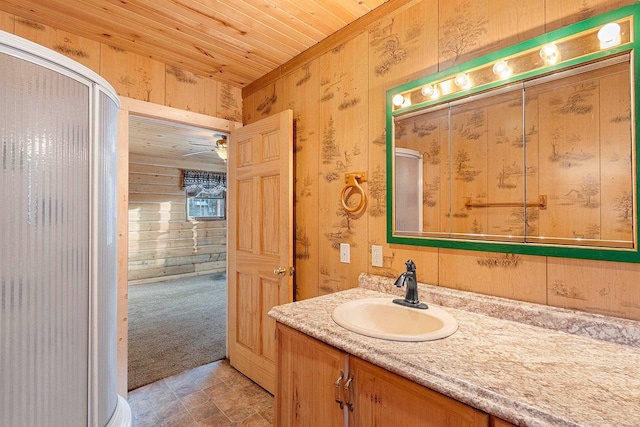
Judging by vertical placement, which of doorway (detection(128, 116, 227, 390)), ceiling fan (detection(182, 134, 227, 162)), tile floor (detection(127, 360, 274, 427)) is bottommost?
tile floor (detection(127, 360, 274, 427))

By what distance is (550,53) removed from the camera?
3.66ft

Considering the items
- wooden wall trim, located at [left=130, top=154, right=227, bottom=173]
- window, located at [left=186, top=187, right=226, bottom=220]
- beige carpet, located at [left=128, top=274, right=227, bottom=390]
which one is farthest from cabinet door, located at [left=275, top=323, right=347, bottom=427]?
window, located at [left=186, top=187, right=226, bottom=220]

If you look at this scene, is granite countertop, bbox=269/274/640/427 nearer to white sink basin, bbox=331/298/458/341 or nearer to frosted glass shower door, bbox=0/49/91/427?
white sink basin, bbox=331/298/458/341

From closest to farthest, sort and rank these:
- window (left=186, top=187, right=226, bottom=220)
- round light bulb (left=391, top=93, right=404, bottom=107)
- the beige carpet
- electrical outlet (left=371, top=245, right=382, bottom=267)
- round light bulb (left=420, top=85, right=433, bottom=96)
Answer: round light bulb (left=420, top=85, right=433, bottom=96) → round light bulb (left=391, top=93, right=404, bottom=107) → electrical outlet (left=371, top=245, right=382, bottom=267) → the beige carpet → window (left=186, top=187, right=226, bottom=220)

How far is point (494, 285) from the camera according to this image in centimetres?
127

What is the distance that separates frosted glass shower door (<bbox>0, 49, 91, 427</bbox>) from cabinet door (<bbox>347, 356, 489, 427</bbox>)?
1011 mm

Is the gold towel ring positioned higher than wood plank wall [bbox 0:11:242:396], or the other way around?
wood plank wall [bbox 0:11:242:396]

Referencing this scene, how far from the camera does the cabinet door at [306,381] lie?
1.07 m

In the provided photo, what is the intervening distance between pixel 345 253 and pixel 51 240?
1.37m

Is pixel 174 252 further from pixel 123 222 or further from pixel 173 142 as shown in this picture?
pixel 123 222

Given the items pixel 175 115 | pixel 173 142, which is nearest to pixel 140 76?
pixel 175 115

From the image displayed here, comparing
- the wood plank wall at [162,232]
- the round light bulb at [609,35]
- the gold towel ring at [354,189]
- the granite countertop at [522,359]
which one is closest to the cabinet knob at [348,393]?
the granite countertop at [522,359]

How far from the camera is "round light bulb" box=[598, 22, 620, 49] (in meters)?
1.00

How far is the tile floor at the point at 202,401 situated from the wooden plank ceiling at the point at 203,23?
2.45 metres
